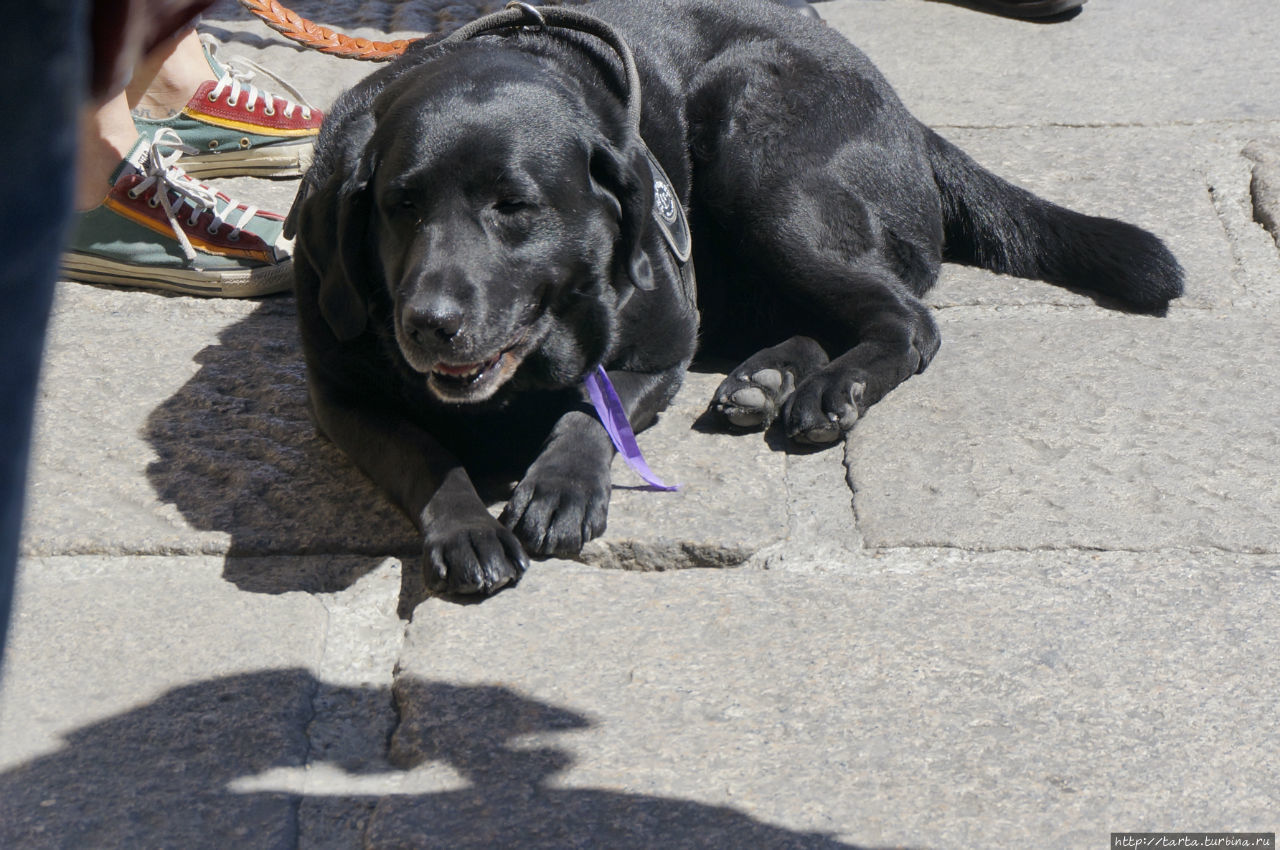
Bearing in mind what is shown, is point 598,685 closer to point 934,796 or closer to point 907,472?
point 934,796

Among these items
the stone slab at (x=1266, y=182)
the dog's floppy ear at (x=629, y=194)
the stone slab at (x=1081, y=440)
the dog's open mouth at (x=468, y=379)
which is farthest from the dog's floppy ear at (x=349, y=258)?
the stone slab at (x=1266, y=182)

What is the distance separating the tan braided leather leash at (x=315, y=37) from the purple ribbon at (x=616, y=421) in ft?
8.13

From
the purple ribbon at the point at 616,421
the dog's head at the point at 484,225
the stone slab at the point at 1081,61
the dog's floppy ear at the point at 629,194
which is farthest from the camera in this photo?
the stone slab at the point at 1081,61

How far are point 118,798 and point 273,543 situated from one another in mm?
652

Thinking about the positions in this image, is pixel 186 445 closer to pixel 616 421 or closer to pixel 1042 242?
pixel 616 421

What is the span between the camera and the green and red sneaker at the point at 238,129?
3.48 meters

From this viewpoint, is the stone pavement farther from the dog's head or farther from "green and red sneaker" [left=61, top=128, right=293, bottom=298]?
the dog's head

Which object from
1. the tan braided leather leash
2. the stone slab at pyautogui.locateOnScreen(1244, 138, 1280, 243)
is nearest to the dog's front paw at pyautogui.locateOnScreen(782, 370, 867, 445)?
the stone slab at pyautogui.locateOnScreen(1244, 138, 1280, 243)

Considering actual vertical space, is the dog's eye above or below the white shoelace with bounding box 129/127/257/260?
above

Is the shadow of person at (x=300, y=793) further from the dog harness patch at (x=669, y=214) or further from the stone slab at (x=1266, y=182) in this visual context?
the stone slab at (x=1266, y=182)

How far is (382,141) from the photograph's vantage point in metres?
2.23

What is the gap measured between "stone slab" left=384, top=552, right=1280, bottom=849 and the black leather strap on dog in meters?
0.93

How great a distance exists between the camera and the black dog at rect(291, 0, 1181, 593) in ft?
7.02

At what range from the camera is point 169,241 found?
3066 mm
